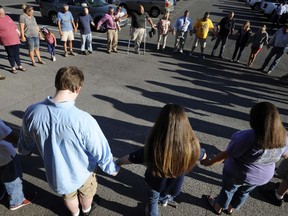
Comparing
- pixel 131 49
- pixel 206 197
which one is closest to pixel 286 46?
pixel 131 49

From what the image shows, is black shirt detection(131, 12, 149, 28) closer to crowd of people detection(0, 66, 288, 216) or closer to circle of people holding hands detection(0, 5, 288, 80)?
circle of people holding hands detection(0, 5, 288, 80)

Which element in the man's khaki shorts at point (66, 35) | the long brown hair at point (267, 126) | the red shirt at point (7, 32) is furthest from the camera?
the man's khaki shorts at point (66, 35)

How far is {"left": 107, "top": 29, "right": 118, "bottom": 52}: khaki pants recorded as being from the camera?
354 inches

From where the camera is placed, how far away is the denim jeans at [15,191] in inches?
108

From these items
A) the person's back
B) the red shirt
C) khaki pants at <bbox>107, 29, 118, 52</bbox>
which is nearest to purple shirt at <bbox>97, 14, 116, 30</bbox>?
khaki pants at <bbox>107, 29, 118, 52</bbox>

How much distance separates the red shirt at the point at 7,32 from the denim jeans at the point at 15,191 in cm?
486

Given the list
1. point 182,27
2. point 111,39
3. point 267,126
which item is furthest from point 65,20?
point 267,126

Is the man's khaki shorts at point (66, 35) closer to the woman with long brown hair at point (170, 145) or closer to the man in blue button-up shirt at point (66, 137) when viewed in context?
the man in blue button-up shirt at point (66, 137)

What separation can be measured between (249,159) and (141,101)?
3916 mm

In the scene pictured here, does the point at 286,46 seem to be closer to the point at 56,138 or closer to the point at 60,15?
the point at 60,15

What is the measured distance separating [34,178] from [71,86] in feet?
→ 7.10

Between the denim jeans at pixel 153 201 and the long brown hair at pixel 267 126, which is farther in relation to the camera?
the denim jeans at pixel 153 201

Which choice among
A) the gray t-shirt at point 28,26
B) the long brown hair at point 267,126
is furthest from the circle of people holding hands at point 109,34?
the long brown hair at point 267,126

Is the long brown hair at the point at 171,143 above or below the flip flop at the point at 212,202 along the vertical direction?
above
